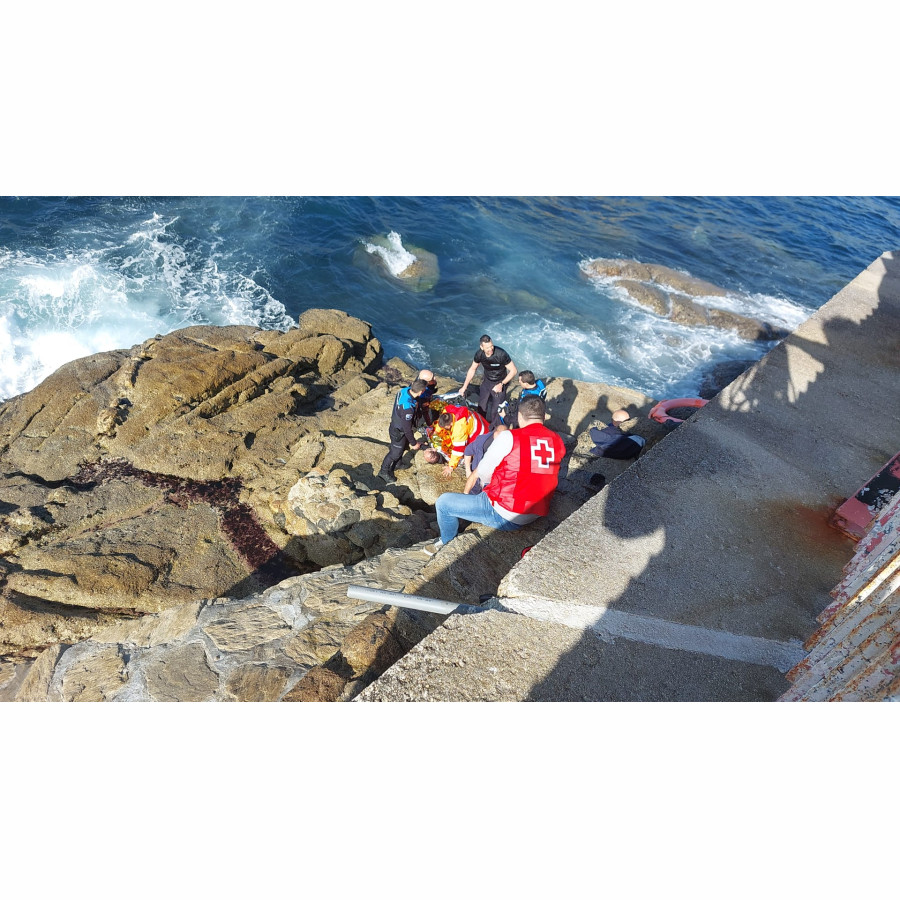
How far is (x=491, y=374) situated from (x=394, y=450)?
151 centimetres

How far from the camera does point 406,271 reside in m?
15.5

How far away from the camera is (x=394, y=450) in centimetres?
638

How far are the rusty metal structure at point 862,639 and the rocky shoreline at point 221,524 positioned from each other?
2.05 metres

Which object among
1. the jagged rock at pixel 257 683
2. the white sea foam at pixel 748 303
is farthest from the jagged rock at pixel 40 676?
the white sea foam at pixel 748 303

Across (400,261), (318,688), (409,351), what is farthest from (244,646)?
(400,261)

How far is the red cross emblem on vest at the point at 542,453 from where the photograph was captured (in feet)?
13.9

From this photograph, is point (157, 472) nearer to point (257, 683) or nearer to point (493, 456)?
point (257, 683)

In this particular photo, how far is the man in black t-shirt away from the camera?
6496mm

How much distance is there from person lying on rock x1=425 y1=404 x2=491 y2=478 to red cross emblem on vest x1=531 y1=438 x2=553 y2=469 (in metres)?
2.01

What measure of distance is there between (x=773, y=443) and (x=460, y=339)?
914 cm

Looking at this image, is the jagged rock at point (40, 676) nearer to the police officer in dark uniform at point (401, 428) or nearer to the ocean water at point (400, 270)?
the police officer in dark uniform at point (401, 428)

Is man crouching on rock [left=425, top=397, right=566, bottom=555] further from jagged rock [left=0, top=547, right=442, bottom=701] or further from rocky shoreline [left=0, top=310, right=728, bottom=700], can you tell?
jagged rock [left=0, top=547, right=442, bottom=701]

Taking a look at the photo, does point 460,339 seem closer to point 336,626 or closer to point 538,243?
point 538,243

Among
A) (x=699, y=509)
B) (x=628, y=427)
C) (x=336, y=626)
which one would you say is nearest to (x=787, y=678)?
(x=699, y=509)
